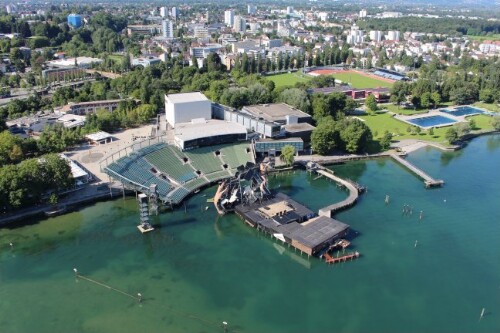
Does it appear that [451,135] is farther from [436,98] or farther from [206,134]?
[206,134]

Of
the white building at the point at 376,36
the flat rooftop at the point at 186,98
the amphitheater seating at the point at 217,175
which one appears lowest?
the amphitheater seating at the point at 217,175

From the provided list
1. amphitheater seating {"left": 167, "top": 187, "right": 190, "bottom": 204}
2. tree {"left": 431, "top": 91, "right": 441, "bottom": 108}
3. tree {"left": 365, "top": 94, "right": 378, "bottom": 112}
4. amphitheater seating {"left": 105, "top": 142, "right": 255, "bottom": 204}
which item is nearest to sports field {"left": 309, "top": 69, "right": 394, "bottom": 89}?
tree {"left": 431, "top": 91, "right": 441, "bottom": 108}

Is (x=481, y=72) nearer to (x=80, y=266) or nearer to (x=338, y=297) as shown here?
(x=338, y=297)

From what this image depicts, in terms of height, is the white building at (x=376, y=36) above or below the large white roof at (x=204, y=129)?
above

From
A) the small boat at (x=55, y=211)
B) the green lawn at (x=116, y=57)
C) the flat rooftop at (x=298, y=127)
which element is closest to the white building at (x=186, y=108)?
the flat rooftop at (x=298, y=127)

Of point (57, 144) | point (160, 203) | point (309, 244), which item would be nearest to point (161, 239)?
point (160, 203)

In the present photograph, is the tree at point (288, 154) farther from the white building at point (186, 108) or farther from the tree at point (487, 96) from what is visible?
the tree at point (487, 96)

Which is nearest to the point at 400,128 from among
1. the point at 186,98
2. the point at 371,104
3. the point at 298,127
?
the point at 371,104

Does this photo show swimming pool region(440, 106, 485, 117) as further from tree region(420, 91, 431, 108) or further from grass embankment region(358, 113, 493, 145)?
tree region(420, 91, 431, 108)
